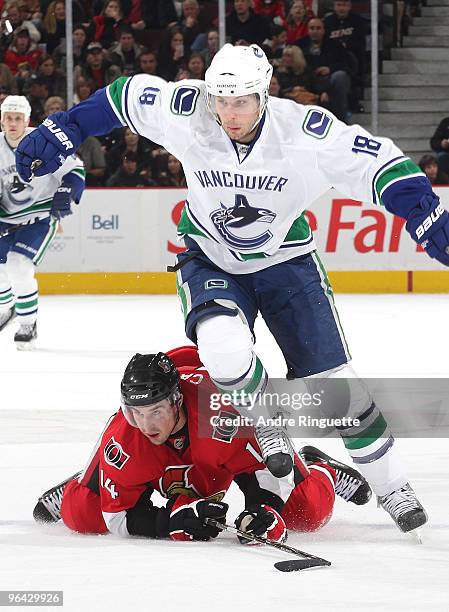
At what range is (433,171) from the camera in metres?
9.77

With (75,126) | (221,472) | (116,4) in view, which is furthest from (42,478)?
(116,4)

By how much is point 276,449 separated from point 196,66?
23.9 feet

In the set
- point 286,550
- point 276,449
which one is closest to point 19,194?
point 276,449

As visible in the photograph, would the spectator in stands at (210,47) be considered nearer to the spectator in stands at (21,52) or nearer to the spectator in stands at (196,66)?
the spectator in stands at (196,66)

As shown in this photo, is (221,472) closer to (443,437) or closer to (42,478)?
(42,478)

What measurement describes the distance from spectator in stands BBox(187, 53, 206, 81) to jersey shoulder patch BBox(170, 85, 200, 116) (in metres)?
6.71

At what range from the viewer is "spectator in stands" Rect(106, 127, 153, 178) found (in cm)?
995

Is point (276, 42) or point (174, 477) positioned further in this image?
point (276, 42)

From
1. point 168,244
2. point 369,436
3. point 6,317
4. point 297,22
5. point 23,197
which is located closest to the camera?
point 369,436

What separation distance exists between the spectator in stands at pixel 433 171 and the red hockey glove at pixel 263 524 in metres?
6.89

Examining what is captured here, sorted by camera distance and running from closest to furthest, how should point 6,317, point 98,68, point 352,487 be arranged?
1. point 352,487
2. point 6,317
3. point 98,68

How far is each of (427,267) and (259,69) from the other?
21.1 ft

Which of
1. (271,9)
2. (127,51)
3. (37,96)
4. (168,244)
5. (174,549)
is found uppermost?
(271,9)

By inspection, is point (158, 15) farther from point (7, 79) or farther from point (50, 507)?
point (50, 507)
